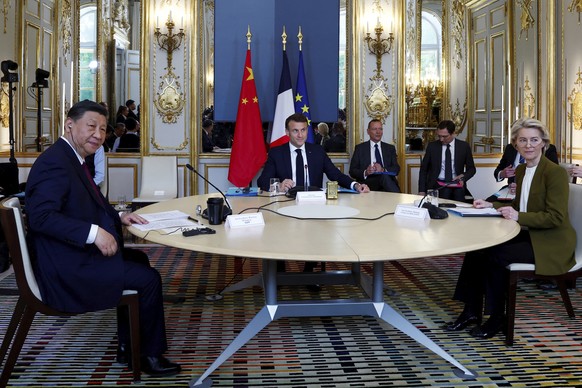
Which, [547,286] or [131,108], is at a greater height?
[131,108]

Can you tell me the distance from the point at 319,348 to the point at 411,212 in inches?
32.3

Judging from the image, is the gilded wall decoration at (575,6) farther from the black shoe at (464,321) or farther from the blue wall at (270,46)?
the black shoe at (464,321)

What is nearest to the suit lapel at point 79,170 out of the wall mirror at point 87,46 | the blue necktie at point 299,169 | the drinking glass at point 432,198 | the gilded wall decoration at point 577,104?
the drinking glass at point 432,198

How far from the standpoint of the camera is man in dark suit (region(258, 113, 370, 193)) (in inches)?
184

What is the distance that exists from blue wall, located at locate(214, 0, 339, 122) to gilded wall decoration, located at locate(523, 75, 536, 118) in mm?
2478

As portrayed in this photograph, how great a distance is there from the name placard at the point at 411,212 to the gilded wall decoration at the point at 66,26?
261 inches

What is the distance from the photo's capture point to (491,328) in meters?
3.27

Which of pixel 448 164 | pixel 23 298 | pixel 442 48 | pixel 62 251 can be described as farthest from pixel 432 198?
pixel 442 48

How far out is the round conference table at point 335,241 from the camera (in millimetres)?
2395

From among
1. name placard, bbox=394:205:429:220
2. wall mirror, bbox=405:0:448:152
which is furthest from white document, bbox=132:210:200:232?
wall mirror, bbox=405:0:448:152

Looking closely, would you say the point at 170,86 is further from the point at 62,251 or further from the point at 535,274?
the point at 535,274

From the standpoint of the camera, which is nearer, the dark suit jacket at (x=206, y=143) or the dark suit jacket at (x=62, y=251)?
the dark suit jacket at (x=62, y=251)

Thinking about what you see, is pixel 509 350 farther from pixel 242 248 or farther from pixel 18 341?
pixel 18 341

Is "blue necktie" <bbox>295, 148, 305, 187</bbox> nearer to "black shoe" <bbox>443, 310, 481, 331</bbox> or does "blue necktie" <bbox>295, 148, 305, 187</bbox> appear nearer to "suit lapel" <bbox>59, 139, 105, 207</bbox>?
"black shoe" <bbox>443, 310, 481, 331</bbox>
